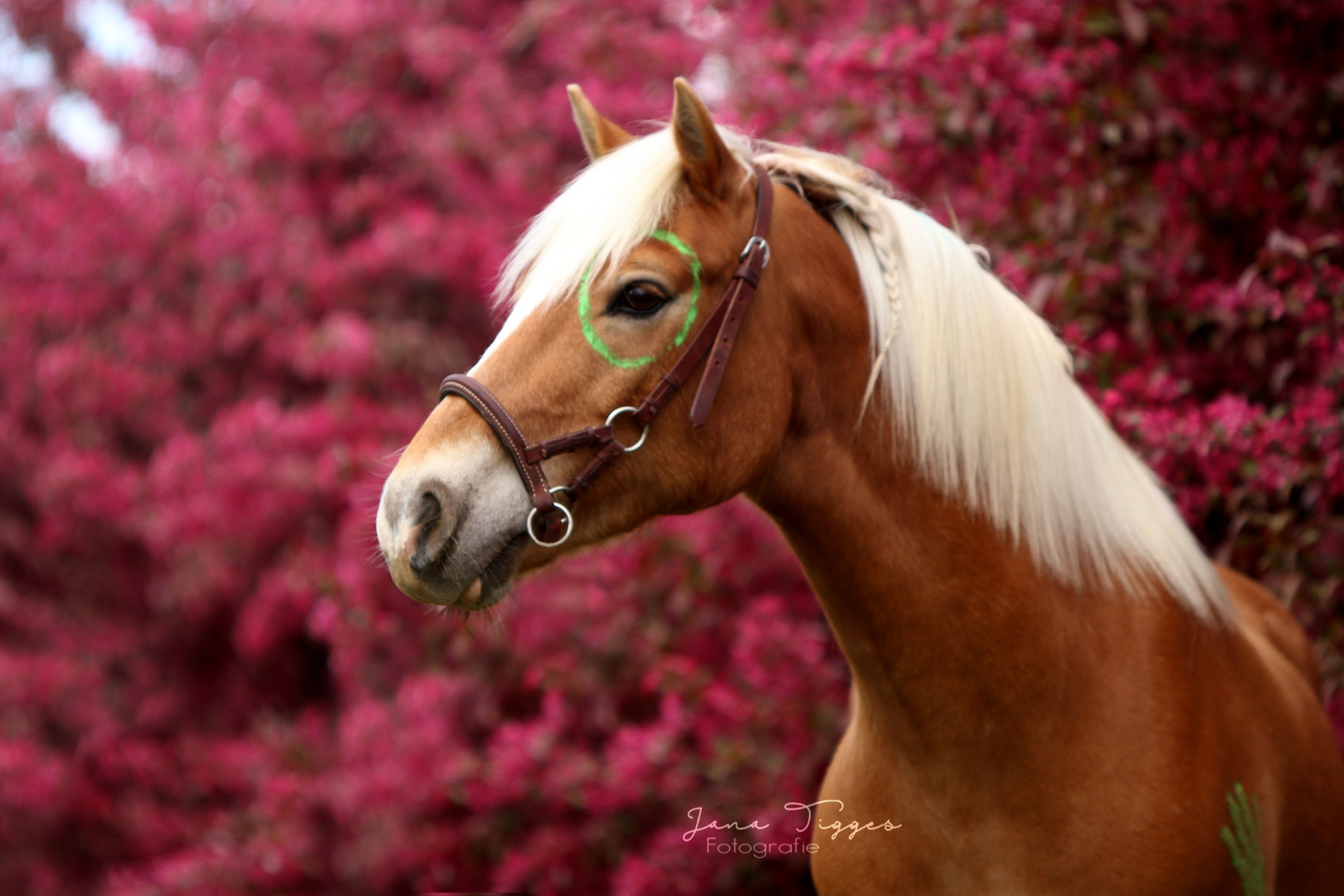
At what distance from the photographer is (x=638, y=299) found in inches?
61.5

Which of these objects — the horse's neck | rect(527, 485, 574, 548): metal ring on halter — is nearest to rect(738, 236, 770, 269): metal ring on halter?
the horse's neck

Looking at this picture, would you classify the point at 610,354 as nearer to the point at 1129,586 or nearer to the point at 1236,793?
the point at 1129,586

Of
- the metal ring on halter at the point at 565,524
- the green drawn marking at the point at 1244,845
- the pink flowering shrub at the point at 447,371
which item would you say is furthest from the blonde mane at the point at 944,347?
the pink flowering shrub at the point at 447,371

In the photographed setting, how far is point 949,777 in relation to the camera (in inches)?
65.1

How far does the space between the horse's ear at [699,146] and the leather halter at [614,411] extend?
83 millimetres

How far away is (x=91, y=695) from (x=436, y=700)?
1848 mm

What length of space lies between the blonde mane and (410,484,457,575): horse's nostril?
30 cm

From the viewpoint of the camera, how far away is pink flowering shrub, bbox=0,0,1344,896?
2799 millimetres

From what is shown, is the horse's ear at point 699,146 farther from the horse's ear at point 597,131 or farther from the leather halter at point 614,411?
the horse's ear at point 597,131

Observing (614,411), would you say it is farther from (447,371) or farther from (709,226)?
(447,371)

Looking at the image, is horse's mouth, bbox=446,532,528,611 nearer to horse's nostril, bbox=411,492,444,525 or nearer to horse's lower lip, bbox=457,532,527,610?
horse's lower lip, bbox=457,532,527,610

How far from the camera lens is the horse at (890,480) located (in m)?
1.54
